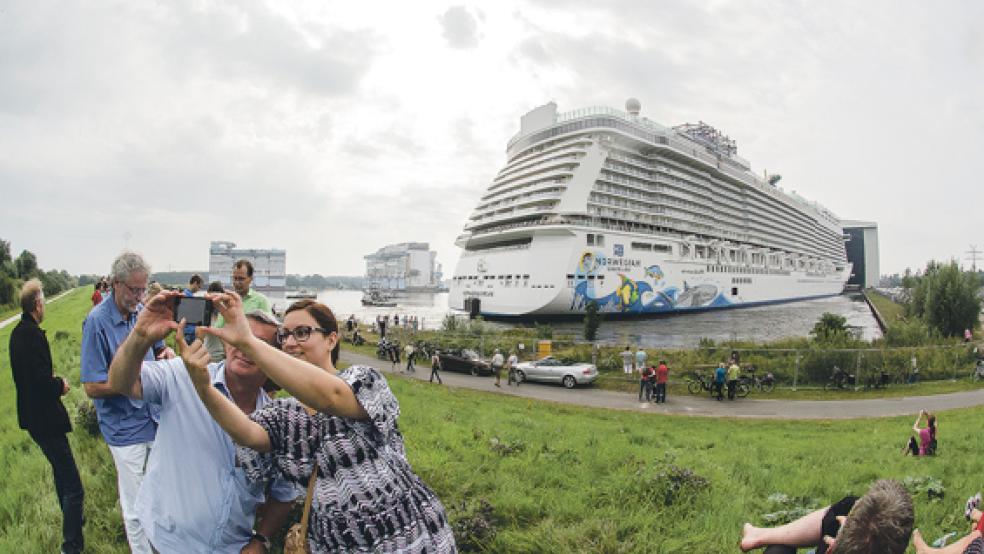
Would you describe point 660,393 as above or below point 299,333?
below

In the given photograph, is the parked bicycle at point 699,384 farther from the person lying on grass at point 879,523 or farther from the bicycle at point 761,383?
the person lying on grass at point 879,523

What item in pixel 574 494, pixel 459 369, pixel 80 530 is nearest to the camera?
pixel 80 530

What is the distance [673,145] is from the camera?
141ft

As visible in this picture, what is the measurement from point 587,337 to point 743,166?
39.2m

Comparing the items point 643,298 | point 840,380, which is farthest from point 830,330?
point 643,298

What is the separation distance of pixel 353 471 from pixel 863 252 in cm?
12870

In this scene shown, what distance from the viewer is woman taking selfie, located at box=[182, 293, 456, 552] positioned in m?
1.54

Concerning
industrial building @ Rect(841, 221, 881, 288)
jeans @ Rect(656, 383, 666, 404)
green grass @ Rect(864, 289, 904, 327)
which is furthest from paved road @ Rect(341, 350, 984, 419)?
industrial building @ Rect(841, 221, 881, 288)

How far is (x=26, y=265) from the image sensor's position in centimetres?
4469

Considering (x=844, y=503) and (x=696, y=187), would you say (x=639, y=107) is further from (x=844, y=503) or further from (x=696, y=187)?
(x=844, y=503)

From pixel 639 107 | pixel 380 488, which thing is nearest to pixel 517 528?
pixel 380 488

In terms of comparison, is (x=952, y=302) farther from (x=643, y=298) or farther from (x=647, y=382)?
(x=647, y=382)

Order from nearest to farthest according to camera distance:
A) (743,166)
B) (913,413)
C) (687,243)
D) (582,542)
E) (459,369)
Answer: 1. (582,542)
2. (913,413)
3. (459,369)
4. (687,243)
5. (743,166)

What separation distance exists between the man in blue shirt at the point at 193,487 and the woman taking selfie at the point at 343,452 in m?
0.37
